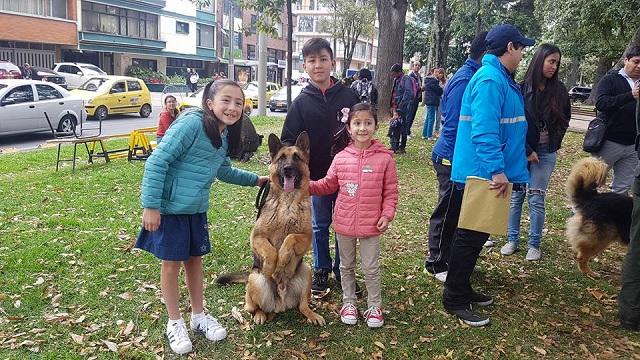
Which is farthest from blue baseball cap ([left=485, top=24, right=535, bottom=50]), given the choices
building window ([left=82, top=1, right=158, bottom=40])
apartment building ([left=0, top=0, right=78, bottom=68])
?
building window ([left=82, top=1, right=158, bottom=40])

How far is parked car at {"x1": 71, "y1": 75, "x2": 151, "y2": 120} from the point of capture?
724 inches

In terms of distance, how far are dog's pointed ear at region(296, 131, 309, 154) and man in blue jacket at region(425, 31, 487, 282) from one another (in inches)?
58.4

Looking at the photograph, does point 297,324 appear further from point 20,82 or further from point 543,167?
point 20,82

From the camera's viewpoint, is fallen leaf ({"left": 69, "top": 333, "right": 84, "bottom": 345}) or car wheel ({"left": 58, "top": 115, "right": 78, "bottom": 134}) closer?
fallen leaf ({"left": 69, "top": 333, "right": 84, "bottom": 345})

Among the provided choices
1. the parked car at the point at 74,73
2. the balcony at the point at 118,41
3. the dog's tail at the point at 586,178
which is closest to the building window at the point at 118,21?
the balcony at the point at 118,41

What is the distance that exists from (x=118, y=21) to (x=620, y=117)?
39.5 meters

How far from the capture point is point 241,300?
4.11m

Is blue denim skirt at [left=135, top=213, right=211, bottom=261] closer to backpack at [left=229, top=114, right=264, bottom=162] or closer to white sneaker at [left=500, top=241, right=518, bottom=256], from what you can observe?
white sneaker at [left=500, top=241, right=518, bottom=256]

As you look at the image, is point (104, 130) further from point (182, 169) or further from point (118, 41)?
point (118, 41)

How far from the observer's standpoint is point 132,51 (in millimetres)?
38375

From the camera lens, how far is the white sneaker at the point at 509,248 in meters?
5.24

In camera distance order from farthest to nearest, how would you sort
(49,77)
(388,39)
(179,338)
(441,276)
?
(49,77) < (388,39) < (441,276) < (179,338)

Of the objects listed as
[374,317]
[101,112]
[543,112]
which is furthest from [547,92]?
[101,112]

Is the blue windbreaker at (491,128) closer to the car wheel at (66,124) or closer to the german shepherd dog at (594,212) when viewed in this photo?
the german shepherd dog at (594,212)
